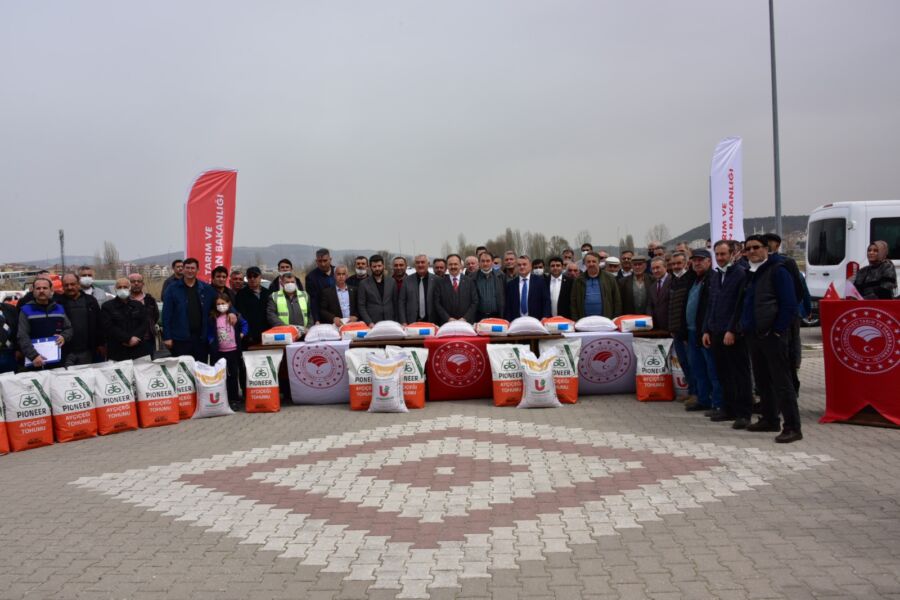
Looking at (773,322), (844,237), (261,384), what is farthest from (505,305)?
(844,237)

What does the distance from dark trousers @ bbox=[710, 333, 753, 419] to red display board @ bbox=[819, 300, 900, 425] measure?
85cm

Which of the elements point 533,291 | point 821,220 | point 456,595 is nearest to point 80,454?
point 456,595

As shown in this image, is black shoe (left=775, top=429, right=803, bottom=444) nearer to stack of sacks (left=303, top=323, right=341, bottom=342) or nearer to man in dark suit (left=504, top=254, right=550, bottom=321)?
man in dark suit (left=504, top=254, right=550, bottom=321)

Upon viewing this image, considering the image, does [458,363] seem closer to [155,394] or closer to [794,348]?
[155,394]

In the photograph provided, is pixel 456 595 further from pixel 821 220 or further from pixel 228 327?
pixel 821 220

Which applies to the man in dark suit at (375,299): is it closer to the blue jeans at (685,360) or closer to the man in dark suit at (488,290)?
the man in dark suit at (488,290)

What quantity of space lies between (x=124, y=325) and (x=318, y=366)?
248cm

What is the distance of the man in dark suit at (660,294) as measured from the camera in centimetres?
950

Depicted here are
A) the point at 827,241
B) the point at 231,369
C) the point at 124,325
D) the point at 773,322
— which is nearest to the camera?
the point at 773,322

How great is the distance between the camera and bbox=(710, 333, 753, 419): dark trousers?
7727 mm

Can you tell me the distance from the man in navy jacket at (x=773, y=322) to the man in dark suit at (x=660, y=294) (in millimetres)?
2119

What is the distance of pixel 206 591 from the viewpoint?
4094 millimetres

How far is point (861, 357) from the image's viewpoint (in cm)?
772

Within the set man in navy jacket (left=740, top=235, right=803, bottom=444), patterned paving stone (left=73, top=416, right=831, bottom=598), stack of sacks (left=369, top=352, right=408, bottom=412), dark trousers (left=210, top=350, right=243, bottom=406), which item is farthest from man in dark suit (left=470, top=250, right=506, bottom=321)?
man in navy jacket (left=740, top=235, right=803, bottom=444)
